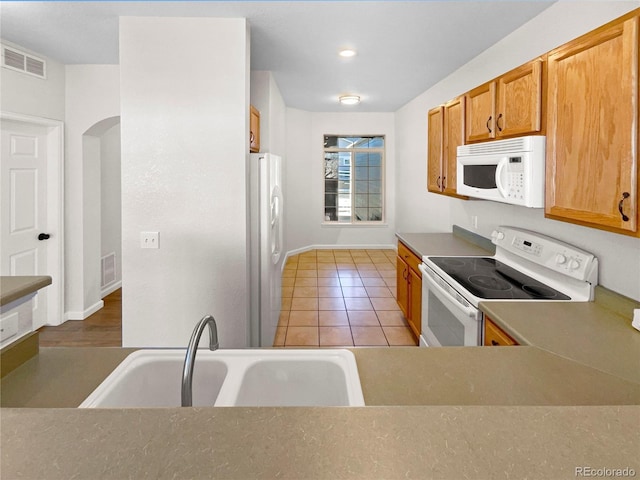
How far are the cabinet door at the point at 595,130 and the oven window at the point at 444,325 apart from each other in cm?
76

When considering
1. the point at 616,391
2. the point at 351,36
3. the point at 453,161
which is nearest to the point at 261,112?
the point at 351,36

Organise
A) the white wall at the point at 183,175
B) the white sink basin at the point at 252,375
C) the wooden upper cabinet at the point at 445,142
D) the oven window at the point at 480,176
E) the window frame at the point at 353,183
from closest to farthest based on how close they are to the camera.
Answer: the white sink basin at the point at 252,375 < the oven window at the point at 480,176 < the white wall at the point at 183,175 < the wooden upper cabinet at the point at 445,142 < the window frame at the point at 353,183

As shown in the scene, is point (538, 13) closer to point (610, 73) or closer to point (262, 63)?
point (610, 73)

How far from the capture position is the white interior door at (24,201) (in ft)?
10.7

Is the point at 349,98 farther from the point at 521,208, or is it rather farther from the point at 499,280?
the point at 499,280

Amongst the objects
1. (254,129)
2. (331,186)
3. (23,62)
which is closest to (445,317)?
(254,129)

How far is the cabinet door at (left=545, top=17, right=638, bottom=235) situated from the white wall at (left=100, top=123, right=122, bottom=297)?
14.0 feet

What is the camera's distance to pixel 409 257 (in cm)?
354

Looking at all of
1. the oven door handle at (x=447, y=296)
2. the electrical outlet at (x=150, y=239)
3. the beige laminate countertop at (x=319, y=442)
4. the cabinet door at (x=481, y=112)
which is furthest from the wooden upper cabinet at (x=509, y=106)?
the electrical outlet at (x=150, y=239)

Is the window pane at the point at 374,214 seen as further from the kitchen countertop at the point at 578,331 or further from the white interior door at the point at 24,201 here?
the kitchen countertop at the point at 578,331

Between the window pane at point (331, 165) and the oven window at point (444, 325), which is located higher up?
the window pane at point (331, 165)

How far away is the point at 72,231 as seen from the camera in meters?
3.91

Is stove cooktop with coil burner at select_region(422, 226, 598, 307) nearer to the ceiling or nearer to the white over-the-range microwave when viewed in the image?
the white over-the-range microwave

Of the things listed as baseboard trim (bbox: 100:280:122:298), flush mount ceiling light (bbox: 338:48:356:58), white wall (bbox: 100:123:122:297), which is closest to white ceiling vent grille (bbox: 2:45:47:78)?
white wall (bbox: 100:123:122:297)
